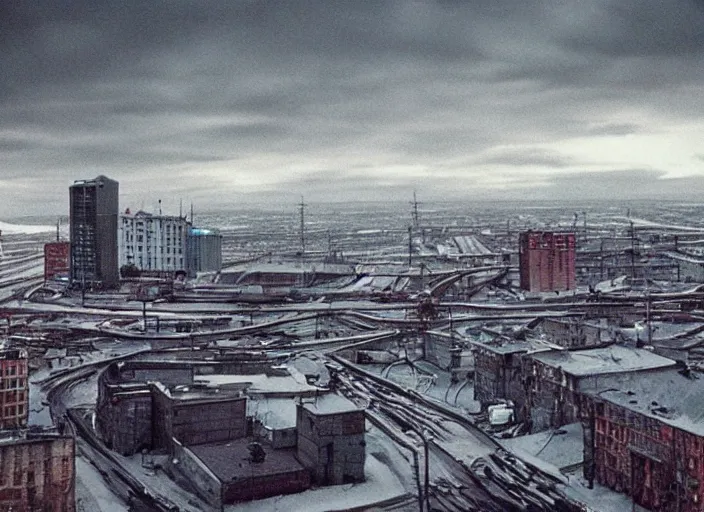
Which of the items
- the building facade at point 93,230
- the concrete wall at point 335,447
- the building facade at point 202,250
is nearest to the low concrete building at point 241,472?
the concrete wall at point 335,447

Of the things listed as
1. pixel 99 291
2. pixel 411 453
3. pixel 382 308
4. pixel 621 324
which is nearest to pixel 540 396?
pixel 411 453

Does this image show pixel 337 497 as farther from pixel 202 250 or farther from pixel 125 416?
pixel 202 250

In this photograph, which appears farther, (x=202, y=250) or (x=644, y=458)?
(x=202, y=250)

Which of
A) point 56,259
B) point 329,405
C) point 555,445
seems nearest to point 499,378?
point 555,445

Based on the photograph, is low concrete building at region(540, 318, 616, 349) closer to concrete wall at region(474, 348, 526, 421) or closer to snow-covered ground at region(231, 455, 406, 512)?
concrete wall at region(474, 348, 526, 421)

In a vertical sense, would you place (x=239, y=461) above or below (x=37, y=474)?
below

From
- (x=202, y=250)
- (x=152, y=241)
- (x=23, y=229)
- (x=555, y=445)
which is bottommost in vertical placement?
(x=555, y=445)

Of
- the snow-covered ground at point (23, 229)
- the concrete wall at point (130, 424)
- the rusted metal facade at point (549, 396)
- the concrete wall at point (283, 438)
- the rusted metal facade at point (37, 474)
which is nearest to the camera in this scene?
the rusted metal facade at point (37, 474)

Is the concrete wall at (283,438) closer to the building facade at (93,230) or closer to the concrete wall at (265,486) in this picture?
the concrete wall at (265,486)
